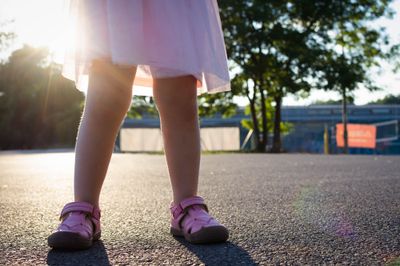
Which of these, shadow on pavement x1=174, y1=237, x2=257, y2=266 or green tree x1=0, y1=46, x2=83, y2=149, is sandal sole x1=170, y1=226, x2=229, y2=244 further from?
green tree x1=0, y1=46, x2=83, y2=149

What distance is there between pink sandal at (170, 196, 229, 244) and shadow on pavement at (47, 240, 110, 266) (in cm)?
30

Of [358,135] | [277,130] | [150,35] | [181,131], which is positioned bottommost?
[358,135]

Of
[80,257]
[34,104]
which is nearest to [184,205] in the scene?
[80,257]

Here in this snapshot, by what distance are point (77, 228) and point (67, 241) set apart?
0.20 ft

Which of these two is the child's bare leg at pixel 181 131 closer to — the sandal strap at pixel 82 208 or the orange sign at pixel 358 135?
the sandal strap at pixel 82 208

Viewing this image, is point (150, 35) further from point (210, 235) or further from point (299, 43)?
point (299, 43)

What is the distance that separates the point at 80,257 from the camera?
154cm

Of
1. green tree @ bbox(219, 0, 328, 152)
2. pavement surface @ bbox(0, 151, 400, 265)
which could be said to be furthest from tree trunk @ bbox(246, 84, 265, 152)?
pavement surface @ bbox(0, 151, 400, 265)

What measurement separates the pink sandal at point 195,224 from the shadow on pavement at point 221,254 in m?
0.03

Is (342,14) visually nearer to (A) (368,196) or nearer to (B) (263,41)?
(B) (263,41)

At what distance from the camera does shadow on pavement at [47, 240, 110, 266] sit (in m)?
1.47

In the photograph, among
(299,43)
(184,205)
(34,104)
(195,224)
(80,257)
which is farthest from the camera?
(34,104)

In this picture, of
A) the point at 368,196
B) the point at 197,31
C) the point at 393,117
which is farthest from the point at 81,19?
the point at 393,117

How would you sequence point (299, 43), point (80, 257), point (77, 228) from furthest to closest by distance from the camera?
point (299, 43) < point (77, 228) < point (80, 257)
